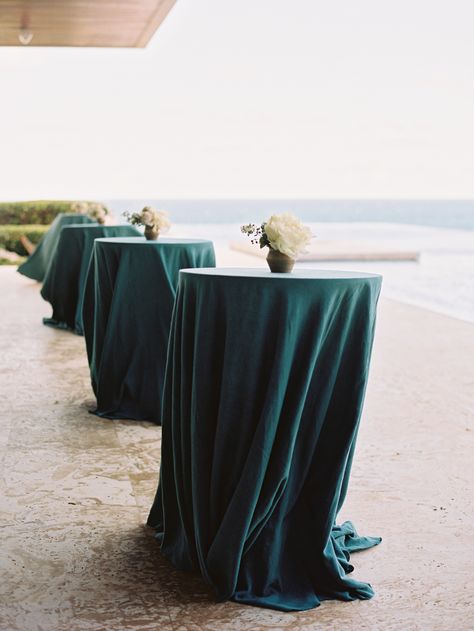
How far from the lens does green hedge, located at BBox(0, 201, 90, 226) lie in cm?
1430

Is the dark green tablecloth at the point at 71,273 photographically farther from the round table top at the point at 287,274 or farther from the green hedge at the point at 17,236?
the green hedge at the point at 17,236

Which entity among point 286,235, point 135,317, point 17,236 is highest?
point 286,235

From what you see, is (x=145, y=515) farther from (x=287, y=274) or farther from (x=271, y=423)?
(x=287, y=274)

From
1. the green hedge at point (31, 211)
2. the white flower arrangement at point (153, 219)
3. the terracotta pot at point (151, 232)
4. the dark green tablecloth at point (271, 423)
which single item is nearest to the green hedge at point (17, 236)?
the green hedge at point (31, 211)

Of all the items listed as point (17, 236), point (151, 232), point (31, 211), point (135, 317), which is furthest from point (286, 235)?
point (31, 211)

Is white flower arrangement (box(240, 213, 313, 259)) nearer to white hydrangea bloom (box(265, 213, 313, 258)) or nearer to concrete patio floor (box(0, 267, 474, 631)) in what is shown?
white hydrangea bloom (box(265, 213, 313, 258))

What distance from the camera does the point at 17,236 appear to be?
13547mm

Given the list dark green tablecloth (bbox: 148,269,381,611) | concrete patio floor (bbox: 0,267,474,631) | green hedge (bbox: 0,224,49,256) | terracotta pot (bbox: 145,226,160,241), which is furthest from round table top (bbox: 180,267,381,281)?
green hedge (bbox: 0,224,49,256)

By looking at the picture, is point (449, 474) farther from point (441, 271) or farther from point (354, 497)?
point (441, 271)

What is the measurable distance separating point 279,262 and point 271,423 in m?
0.52

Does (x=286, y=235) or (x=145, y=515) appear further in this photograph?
(x=145, y=515)

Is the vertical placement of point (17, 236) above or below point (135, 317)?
below

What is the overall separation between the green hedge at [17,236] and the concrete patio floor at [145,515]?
842cm

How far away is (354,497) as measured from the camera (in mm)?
3182
